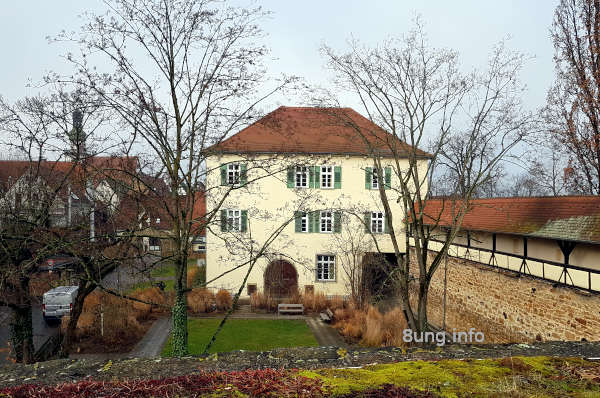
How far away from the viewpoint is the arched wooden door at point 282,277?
69.0ft

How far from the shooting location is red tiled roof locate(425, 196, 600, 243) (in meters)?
10.0

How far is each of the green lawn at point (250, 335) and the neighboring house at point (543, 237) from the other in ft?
21.3

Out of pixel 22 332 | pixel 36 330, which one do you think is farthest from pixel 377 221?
pixel 22 332

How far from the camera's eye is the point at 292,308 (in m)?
19.4

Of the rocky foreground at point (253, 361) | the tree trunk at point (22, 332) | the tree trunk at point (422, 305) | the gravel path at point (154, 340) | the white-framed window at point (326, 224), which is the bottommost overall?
the gravel path at point (154, 340)

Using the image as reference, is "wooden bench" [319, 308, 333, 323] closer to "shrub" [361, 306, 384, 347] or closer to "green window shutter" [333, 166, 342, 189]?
"shrub" [361, 306, 384, 347]

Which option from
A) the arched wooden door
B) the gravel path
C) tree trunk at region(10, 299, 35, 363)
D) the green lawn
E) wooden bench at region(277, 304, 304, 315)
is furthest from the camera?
the arched wooden door

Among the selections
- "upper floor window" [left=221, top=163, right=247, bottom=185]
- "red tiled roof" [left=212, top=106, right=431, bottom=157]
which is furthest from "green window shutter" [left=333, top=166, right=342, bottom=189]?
"upper floor window" [left=221, top=163, right=247, bottom=185]

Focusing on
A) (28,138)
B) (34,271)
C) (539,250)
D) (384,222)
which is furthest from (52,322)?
(539,250)

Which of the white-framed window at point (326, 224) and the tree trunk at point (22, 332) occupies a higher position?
the white-framed window at point (326, 224)

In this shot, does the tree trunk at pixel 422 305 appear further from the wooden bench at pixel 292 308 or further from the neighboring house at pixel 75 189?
the wooden bench at pixel 292 308

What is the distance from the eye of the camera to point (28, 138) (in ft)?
32.6

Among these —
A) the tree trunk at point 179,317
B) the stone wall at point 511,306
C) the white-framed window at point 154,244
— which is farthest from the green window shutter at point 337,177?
the tree trunk at point 179,317

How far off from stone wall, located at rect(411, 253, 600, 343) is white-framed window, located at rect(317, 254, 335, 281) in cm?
606
